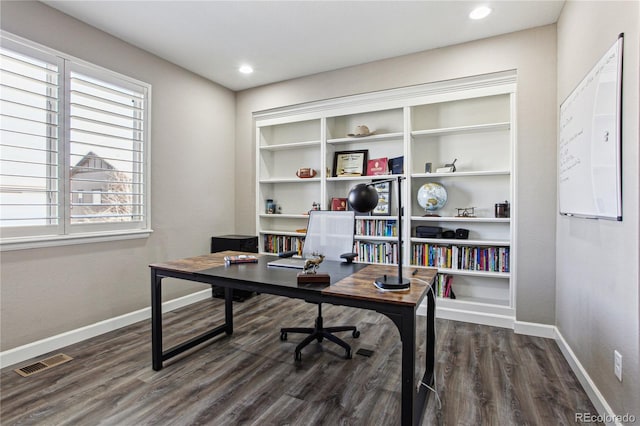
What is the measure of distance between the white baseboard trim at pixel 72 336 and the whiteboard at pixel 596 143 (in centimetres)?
395

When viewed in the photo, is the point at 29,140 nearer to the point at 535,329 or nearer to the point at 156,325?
the point at 156,325

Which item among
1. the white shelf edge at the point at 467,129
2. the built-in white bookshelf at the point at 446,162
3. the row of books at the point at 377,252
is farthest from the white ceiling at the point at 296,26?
the row of books at the point at 377,252

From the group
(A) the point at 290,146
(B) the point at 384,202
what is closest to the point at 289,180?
Result: (A) the point at 290,146

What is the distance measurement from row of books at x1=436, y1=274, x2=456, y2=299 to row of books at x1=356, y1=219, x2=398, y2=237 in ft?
2.30

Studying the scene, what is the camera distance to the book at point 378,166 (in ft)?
12.7

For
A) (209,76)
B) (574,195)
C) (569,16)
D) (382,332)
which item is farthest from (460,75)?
(209,76)

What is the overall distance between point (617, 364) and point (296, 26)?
3383 mm

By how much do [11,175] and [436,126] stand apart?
3.95 meters

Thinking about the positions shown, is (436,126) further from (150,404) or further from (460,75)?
(150,404)

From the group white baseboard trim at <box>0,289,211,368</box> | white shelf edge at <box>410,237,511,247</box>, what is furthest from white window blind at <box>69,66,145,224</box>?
white shelf edge at <box>410,237,511,247</box>

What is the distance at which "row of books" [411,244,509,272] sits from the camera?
10.7 feet

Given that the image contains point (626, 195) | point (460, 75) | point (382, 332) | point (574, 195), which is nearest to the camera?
point (626, 195)

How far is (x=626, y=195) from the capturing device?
1.57m

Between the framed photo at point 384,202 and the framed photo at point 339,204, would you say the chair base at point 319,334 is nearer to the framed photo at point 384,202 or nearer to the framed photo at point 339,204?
the framed photo at point 384,202
